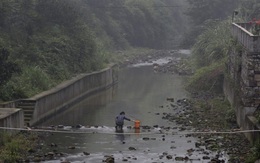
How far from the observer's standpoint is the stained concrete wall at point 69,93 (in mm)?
37144

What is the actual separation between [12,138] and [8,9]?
19.0 m

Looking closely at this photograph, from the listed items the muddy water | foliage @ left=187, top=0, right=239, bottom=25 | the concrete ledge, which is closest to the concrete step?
the muddy water

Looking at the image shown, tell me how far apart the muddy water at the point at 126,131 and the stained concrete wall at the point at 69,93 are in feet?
2.16

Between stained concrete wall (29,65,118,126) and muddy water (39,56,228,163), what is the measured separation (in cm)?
A: 66

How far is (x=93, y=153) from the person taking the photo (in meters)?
28.5

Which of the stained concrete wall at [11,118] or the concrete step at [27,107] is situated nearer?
the stained concrete wall at [11,118]

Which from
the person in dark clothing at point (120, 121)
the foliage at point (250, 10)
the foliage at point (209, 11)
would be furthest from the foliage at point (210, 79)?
the foliage at point (209, 11)

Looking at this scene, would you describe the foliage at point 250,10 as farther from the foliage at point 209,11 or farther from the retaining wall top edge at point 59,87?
the foliage at point 209,11

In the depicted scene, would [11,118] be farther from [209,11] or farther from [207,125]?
[209,11]

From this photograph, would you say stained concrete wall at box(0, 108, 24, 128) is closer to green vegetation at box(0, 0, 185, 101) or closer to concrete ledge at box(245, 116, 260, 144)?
green vegetation at box(0, 0, 185, 101)

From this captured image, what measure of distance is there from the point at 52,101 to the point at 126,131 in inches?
321

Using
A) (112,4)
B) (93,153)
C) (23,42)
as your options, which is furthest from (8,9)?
(112,4)

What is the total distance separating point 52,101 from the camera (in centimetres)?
3978

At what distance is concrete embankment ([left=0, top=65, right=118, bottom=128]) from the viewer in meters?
31.5
